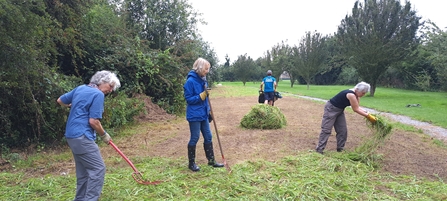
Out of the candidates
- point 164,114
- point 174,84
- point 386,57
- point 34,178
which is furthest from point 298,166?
point 386,57

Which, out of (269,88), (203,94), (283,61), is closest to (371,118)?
(203,94)

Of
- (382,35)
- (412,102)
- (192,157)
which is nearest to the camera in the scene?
(192,157)

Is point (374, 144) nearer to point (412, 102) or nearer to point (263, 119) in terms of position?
point (263, 119)

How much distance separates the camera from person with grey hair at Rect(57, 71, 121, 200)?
318cm

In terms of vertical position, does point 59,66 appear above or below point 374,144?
above

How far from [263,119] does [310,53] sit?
28.7 m

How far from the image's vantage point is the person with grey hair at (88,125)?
3176 millimetres

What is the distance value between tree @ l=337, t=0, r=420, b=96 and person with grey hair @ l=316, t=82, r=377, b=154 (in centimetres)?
1888

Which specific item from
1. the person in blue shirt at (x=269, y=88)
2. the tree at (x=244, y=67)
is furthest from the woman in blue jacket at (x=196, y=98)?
the tree at (x=244, y=67)

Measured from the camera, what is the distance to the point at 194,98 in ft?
14.7

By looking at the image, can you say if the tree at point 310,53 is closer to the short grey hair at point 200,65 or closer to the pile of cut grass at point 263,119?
the pile of cut grass at point 263,119

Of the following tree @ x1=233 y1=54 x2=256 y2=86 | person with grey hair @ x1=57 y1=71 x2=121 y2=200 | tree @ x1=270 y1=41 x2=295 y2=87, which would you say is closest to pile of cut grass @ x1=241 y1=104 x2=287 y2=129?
person with grey hair @ x1=57 y1=71 x2=121 y2=200

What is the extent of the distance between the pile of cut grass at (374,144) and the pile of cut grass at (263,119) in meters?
2.98

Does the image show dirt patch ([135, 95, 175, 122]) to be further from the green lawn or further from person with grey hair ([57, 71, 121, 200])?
the green lawn
